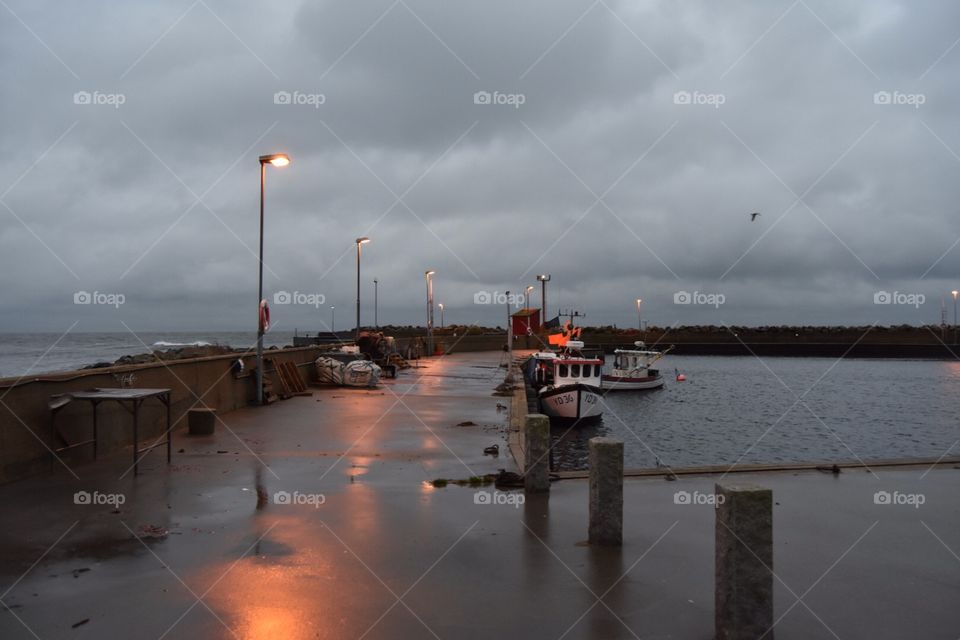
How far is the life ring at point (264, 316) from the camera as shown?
18375 mm

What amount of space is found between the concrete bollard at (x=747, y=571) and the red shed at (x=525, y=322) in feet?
180

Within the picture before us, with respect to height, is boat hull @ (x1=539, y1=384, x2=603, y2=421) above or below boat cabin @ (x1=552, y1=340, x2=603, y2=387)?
below

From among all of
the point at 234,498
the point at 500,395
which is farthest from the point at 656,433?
the point at 234,498

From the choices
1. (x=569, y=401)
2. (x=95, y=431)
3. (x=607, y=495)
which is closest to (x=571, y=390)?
(x=569, y=401)

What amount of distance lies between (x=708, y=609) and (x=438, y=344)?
55.6m

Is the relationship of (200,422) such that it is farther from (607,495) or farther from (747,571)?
(747,571)

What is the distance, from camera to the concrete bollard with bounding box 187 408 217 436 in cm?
1388

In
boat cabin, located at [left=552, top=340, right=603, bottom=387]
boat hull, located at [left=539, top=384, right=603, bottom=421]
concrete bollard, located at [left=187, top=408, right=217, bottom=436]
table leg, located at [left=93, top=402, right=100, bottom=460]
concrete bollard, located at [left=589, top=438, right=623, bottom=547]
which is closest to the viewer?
concrete bollard, located at [left=589, top=438, right=623, bottom=547]

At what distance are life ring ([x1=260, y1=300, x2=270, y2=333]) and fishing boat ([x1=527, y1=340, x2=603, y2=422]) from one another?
14.3 meters

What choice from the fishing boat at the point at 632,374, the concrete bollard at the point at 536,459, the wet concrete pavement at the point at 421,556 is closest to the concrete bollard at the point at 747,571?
the wet concrete pavement at the point at 421,556

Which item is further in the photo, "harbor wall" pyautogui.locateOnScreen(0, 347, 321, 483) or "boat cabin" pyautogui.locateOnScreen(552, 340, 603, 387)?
"boat cabin" pyautogui.locateOnScreen(552, 340, 603, 387)

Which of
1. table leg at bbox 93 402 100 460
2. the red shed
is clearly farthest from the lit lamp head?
the red shed

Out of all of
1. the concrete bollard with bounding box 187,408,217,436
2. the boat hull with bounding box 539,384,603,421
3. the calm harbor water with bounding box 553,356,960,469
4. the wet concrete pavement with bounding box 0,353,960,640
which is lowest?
the calm harbor water with bounding box 553,356,960,469

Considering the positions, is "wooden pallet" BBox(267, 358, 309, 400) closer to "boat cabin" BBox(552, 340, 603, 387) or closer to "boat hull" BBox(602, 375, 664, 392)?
"boat cabin" BBox(552, 340, 603, 387)
